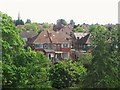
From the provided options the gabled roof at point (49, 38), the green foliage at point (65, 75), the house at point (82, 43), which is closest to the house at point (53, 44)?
the gabled roof at point (49, 38)

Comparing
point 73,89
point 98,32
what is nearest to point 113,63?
point 98,32

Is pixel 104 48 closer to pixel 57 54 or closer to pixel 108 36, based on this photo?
pixel 108 36

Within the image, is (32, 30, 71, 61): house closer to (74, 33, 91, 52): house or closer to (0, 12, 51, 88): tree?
(74, 33, 91, 52): house

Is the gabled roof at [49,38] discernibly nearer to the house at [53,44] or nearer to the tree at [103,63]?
the house at [53,44]

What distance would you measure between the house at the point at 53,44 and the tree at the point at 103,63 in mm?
22942

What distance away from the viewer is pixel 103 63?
21.8m

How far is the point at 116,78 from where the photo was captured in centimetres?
2175

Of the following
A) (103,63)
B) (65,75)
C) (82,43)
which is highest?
(82,43)

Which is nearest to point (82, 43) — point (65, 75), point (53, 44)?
point (53, 44)

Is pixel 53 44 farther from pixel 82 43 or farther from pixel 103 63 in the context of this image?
pixel 103 63

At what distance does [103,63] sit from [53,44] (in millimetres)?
25839

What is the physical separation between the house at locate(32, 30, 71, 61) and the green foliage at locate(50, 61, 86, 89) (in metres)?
17.5

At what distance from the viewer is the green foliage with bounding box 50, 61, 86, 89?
26625 mm

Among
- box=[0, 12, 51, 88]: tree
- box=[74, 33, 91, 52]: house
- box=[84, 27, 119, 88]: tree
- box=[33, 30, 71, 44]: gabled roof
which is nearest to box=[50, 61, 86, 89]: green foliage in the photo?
box=[0, 12, 51, 88]: tree
